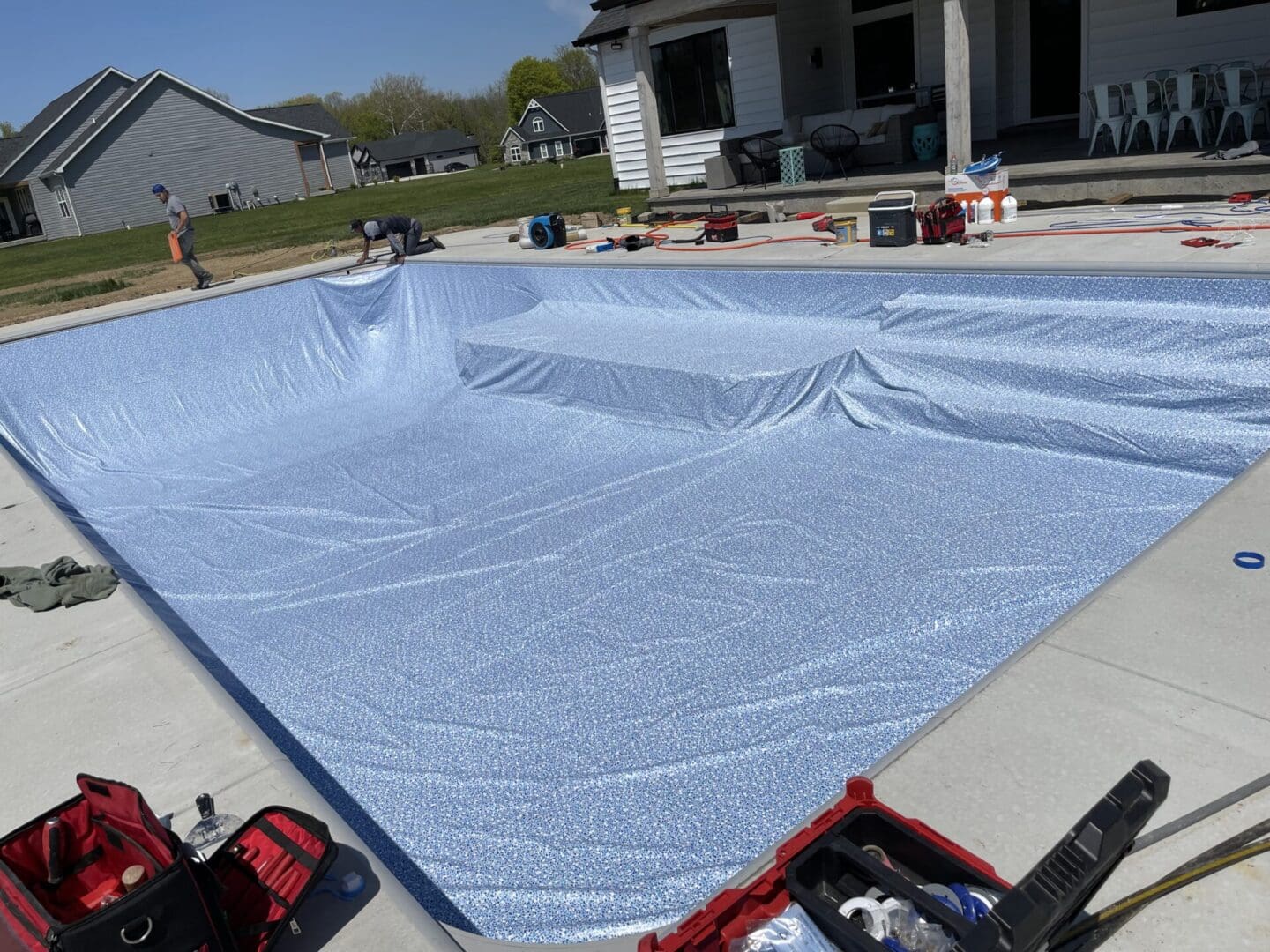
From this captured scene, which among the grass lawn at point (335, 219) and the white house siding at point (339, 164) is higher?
the white house siding at point (339, 164)

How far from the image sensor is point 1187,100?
8734 mm

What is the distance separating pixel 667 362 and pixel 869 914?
5454 millimetres

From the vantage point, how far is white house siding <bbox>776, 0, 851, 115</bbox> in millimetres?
13281

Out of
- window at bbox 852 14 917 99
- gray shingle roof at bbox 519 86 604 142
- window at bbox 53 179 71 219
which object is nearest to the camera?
window at bbox 852 14 917 99

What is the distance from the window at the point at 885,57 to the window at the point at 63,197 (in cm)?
3756

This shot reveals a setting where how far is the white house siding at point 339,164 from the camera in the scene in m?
48.7

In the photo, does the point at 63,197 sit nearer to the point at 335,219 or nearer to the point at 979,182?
the point at 335,219

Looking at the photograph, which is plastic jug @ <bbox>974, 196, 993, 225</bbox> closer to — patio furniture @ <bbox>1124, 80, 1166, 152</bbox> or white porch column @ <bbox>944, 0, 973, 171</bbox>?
white porch column @ <bbox>944, 0, 973, 171</bbox>

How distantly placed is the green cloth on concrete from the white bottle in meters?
7.19

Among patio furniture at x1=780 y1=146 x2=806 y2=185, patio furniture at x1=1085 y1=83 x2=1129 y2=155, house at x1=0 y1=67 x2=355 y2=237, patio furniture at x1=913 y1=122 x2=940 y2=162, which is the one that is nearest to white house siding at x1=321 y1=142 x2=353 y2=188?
house at x1=0 y1=67 x2=355 y2=237

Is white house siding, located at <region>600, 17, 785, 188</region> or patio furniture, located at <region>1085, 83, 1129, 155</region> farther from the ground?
white house siding, located at <region>600, 17, 785, 188</region>

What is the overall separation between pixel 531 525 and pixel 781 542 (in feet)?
5.35

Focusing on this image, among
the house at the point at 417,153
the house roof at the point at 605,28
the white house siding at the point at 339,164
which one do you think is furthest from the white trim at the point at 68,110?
the house roof at the point at 605,28

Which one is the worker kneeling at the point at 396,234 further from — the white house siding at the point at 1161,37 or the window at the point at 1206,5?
the window at the point at 1206,5
